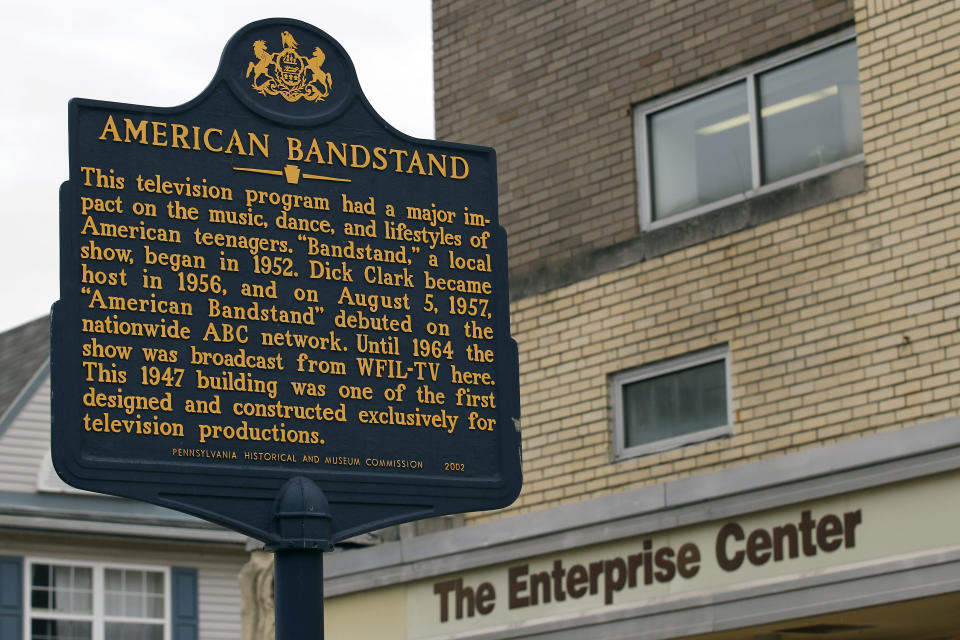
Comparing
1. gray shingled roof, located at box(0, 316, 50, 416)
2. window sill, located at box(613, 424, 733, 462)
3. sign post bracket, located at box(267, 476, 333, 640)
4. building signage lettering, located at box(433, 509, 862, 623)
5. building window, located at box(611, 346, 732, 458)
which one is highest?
gray shingled roof, located at box(0, 316, 50, 416)

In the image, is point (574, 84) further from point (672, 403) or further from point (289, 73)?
point (289, 73)

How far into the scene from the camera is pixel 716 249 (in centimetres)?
1395

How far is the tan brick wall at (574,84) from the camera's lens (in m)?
14.4

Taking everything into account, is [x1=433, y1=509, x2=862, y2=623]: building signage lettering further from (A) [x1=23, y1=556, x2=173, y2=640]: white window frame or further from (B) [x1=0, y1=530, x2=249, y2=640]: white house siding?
(B) [x1=0, y1=530, x2=249, y2=640]: white house siding

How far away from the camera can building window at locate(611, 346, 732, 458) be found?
45.5ft

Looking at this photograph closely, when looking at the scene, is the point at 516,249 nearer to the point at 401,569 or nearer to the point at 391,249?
the point at 401,569

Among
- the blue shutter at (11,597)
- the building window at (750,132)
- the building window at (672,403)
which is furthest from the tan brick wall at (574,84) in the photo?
the blue shutter at (11,597)

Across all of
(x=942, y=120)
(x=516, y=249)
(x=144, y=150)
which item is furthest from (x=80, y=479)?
(x=516, y=249)

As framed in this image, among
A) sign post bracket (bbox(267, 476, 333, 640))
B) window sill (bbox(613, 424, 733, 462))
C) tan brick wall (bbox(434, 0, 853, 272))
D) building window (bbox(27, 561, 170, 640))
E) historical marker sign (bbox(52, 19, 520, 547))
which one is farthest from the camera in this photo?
building window (bbox(27, 561, 170, 640))

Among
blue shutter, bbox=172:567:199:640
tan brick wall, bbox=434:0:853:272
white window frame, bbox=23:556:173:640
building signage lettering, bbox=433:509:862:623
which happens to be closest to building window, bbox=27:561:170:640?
white window frame, bbox=23:556:173:640

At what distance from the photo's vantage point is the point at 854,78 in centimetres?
1342

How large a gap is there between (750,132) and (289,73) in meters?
6.24

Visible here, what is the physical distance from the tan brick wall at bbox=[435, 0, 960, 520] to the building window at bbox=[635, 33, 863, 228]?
0.56 feet

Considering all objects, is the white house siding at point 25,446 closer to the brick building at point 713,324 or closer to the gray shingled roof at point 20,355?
the gray shingled roof at point 20,355
